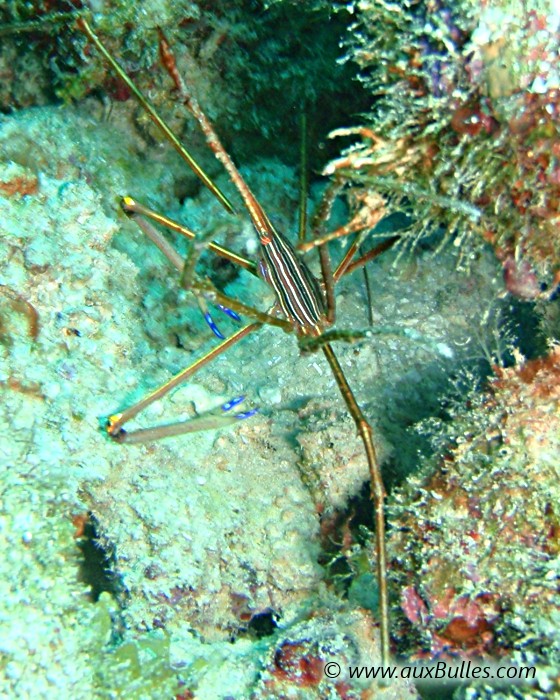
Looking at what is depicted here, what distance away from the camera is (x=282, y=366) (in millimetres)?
3441

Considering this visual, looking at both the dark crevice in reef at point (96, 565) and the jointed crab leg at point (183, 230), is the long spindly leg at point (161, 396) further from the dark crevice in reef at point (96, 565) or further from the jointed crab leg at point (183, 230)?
the dark crevice in reef at point (96, 565)

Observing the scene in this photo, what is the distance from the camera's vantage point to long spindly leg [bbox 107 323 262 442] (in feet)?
8.00

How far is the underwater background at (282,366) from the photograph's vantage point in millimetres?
1825

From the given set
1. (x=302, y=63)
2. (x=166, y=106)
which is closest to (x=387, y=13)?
(x=302, y=63)

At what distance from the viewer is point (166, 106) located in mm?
3975

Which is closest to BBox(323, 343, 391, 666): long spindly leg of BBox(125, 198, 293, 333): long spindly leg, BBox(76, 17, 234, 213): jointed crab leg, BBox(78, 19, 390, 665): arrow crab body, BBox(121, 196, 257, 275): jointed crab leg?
BBox(78, 19, 390, 665): arrow crab body

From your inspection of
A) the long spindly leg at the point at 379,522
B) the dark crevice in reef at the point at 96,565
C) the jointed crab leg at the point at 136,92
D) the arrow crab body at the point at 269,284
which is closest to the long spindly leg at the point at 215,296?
the arrow crab body at the point at 269,284

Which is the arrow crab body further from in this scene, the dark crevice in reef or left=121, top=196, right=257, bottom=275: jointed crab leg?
the dark crevice in reef

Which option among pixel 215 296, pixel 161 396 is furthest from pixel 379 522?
pixel 161 396

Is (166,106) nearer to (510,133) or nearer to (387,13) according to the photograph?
(387,13)

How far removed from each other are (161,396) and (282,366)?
3.66 feet

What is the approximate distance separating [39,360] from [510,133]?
8.25 feet

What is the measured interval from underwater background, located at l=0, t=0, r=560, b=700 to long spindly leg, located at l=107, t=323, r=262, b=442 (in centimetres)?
22

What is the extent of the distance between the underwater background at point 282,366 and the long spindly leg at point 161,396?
0.22 meters
